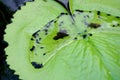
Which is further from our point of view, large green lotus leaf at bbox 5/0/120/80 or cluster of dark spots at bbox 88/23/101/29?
cluster of dark spots at bbox 88/23/101/29

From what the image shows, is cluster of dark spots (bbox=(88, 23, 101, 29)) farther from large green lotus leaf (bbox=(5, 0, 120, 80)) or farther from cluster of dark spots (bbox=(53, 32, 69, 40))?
cluster of dark spots (bbox=(53, 32, 69, 40))

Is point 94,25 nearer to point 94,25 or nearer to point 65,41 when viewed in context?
point 94,25

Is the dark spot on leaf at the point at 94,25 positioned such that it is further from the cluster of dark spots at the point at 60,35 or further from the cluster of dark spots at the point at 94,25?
the cluster of dark spots at the point at 60,35

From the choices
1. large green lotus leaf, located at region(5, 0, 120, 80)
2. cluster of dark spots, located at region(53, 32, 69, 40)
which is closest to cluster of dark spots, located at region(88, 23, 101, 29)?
large green lotus leaf, located at region(5, 0, 120, 80)

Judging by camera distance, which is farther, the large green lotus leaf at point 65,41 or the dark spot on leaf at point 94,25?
the dark spot on leaf at point 94,25

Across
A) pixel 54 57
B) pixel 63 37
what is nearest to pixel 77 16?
pixel 63 37

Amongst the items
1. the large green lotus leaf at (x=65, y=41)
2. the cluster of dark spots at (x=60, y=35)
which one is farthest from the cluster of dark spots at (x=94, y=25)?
the cluster of dark spots at (x=60, y=35)

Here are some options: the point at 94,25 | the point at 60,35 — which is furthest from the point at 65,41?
the point at 94,25

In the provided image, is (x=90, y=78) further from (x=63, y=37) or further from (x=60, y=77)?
(x=63, y=37)

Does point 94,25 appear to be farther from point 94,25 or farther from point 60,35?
point 60,35
